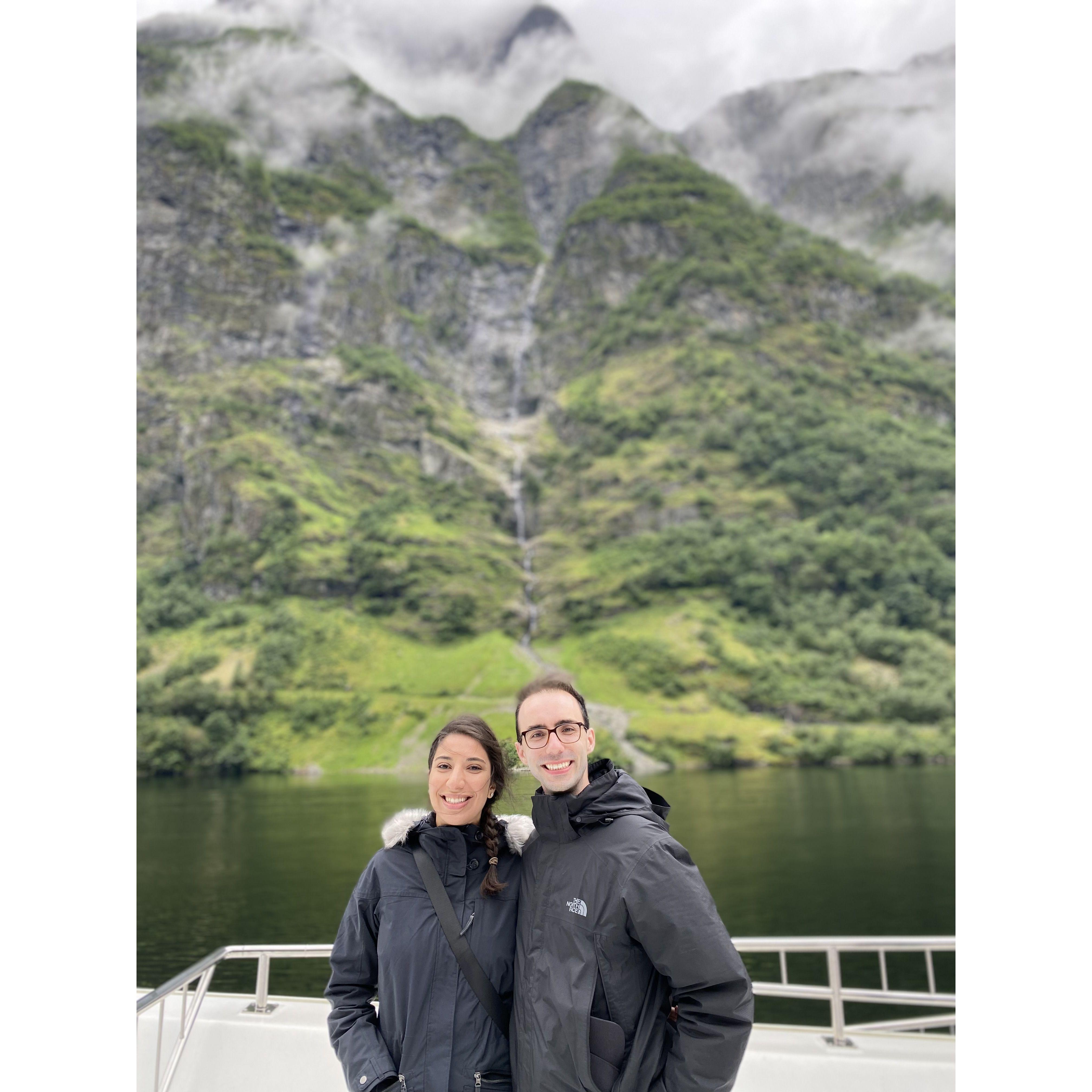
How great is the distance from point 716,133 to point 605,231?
29421 millimetres

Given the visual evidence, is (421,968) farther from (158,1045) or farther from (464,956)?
(158,1045)

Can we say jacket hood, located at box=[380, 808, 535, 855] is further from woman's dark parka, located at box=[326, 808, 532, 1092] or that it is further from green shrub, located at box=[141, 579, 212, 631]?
green shrub, located at box=[141, 579, 212, 631]

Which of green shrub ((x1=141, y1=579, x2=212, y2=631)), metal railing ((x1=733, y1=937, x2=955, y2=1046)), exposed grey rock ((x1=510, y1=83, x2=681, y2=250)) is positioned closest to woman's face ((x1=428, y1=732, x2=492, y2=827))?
metal railing ((x1=733, y1=937, x2=955, y2=1046))

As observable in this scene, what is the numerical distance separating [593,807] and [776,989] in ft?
7.78

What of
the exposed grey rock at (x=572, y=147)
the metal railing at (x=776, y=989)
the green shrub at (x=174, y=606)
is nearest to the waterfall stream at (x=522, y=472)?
the exposed grey rock at (x=572, y=147)

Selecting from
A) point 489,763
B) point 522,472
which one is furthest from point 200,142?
point 489,763

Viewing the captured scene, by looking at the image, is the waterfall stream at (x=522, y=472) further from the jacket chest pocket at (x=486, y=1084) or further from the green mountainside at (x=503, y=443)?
the jacket chest pocket at (x=486, y=1084)

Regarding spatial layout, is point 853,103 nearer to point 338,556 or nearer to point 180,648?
point 338,556

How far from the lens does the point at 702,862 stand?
28.8 meters

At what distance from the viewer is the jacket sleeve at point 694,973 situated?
1.48 metres

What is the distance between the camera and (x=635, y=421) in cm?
8888

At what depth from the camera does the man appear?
1.49 meters
